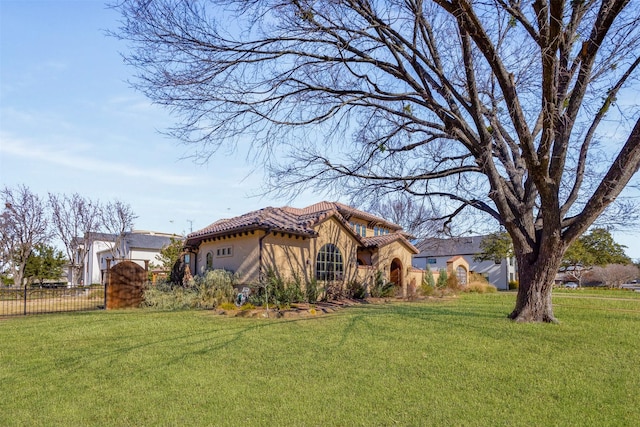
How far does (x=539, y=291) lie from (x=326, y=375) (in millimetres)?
7196

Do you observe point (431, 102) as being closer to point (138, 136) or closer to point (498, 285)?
point (138, 136)

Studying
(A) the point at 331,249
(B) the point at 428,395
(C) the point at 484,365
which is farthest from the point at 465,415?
(A) the point at 331,249

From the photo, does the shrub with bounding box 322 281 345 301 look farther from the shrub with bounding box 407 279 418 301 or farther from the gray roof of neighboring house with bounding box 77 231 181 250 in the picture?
the gray roof of neighboring house with bounding box 77 231 181 250

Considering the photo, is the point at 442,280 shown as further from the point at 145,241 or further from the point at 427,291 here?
the point at 145,241

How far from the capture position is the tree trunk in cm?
1039

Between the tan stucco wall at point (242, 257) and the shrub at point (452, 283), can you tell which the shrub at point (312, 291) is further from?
the shrub at point (452, 283)

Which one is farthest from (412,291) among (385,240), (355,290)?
(355,290)

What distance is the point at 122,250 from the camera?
45062 millimetres

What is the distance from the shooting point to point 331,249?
19.9 m

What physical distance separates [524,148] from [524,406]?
5776 millimetres

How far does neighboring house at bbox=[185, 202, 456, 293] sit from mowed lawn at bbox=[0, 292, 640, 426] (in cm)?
705

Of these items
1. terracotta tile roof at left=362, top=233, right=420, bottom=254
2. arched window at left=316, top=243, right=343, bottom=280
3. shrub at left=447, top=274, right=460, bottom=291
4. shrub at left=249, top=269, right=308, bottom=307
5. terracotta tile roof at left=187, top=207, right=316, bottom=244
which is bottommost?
shrub at left=447, top=274, right=460, bottom=291

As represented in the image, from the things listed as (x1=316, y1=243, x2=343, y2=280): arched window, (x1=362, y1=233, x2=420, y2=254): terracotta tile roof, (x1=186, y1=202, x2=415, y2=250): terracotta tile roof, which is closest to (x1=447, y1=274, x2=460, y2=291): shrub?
(x1=362, y1=233, x2=420, y2=254): terracotta tile roof

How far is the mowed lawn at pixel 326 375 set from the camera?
4543 millimetres
